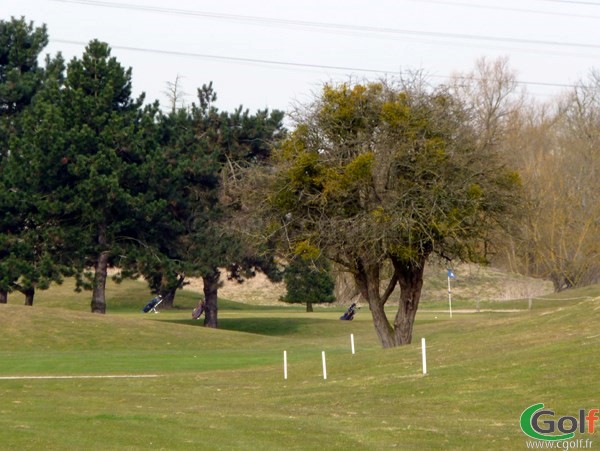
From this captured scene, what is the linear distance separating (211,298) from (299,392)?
36.0 metres

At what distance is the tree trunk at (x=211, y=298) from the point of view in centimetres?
6056

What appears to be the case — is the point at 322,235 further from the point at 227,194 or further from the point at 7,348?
the point at 227,194

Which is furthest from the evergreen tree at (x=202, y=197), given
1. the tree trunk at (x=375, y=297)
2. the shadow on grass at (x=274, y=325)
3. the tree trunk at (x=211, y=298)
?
the tree trunk at (x=375, y=297)

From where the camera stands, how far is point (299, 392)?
84.1 feet

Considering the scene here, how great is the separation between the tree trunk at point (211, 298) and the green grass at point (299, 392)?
12.3m

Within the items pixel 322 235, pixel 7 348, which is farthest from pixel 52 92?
pixel 322 235

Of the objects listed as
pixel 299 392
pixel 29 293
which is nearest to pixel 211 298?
pixel 29 293

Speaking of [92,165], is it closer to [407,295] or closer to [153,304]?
[153,304]

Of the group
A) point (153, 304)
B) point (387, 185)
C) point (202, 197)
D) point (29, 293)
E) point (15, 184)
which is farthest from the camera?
point (153, 304)

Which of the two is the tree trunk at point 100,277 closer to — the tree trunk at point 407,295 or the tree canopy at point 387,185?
the tree canopy at point 387,185

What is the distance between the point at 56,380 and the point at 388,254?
11332 mm

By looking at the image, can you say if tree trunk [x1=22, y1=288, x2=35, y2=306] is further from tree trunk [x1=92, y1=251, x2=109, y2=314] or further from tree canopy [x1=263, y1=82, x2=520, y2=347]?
tree canopy [x1=263, y1=82, x2=520, y2=347]

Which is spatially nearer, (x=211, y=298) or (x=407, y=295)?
(x=407, y=295)

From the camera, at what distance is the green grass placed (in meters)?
16.1
